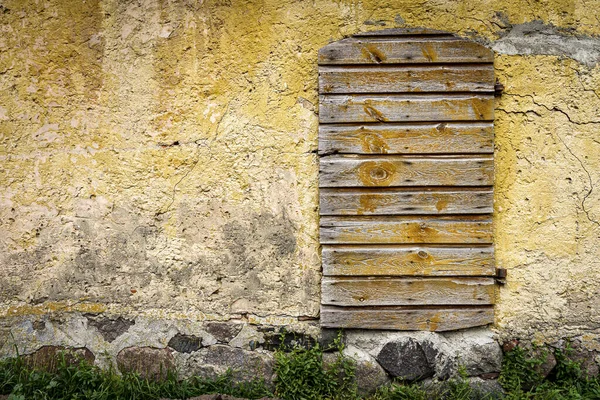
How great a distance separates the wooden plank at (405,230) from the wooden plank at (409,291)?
0.80 feet

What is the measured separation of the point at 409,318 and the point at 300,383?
760 mm

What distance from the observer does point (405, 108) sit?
2695mm

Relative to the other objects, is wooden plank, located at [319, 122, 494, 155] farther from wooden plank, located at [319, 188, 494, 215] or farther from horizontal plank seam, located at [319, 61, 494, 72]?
horizontal plank seam, located at [319, 61, 494, 72]

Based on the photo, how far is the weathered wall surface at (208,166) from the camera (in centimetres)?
273

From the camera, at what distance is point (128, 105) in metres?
2.79

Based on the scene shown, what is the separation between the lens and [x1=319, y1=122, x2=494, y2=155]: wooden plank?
8.77ft

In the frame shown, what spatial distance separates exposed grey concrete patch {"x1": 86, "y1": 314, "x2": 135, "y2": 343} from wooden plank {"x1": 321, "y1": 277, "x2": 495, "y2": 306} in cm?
126

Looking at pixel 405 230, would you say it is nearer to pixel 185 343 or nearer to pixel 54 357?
pixel 185 343

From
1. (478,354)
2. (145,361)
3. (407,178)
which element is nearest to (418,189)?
(407,178)

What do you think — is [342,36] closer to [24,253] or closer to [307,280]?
[307,280]

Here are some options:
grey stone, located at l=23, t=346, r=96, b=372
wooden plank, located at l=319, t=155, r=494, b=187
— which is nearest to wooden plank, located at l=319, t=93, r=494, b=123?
wooden plank, located at l=319, t=155, r=494, b=187

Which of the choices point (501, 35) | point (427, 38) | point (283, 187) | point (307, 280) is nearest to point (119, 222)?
point (283, 187)

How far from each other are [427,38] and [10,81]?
8.50ft

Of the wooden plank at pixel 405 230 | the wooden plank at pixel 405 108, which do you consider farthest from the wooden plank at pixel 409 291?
the wooden plank at pixel 405 108
